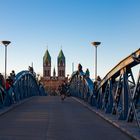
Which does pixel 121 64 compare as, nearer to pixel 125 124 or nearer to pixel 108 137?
pixel 125 124

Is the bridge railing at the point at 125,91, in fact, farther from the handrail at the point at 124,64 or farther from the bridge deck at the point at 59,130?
the bridge deck at the point at 59,130

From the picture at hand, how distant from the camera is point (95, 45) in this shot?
32.5 metres

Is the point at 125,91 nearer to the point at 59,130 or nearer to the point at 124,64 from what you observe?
the point at 124,64

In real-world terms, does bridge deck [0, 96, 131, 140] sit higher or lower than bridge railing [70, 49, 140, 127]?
lower

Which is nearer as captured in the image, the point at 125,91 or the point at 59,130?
the point at 59,130

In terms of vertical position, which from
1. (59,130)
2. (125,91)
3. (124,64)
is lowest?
(59,130)

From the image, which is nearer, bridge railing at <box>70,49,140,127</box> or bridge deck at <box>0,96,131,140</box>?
bridge deck at <box>0,96,131,140</box>

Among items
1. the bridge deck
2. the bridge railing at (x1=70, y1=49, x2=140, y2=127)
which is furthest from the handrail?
the bridge deck

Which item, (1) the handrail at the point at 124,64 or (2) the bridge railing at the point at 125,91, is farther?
(2) the bridge railing at the point at 125,91

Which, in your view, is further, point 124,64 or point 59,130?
point 124,64

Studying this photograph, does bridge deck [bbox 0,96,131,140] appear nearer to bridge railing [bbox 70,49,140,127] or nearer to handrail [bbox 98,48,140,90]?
bridge railing [bbox 70,49,140,127]

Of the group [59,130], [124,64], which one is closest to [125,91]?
[124,64]

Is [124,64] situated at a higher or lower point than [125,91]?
higher

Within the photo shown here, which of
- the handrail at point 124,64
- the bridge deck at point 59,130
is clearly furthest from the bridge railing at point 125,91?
the bridge deck at point 59,130
